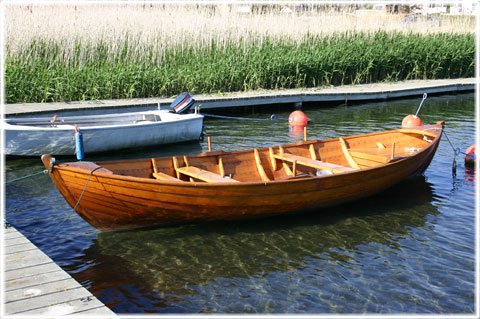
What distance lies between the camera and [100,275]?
18.8 feet

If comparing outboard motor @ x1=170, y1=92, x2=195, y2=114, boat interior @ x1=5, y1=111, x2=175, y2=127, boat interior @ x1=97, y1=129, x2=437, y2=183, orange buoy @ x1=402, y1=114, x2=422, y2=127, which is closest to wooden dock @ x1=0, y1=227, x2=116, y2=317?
boat interior @ x1=97, y1=129, x2=437, y2=183

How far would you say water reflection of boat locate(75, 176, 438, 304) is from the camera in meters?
5.75

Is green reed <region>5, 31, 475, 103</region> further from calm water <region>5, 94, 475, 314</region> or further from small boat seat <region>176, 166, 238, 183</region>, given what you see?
small boat seat <region>176, 166, 238, 183</region>

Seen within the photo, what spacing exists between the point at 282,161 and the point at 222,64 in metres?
7.44

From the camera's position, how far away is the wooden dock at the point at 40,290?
4039 mm

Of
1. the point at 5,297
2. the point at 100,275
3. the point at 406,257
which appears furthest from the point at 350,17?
the point at 5,297

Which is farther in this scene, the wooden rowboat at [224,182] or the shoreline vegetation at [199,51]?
the shoreline vegetation at [199,51]

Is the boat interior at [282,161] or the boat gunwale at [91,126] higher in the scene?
the boat gunwale at [91,126]

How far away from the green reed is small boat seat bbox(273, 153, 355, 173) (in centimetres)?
644

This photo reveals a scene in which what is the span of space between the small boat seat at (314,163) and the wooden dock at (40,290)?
12.9ft

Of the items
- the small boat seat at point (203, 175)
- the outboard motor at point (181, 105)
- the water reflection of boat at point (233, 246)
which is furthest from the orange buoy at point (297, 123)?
the small boat seat at point (203, 175)

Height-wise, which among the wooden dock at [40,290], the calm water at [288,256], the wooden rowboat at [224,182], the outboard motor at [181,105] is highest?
the outboard motor at [181,105]

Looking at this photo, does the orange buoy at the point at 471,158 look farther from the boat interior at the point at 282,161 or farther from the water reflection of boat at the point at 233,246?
the water reflection of boat at the point at 233,246

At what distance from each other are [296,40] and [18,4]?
8030mm
